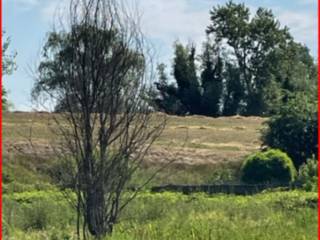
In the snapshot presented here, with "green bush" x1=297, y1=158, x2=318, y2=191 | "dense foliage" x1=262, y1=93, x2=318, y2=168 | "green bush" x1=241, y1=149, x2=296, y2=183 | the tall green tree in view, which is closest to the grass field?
"green bush" x1=241, y1=149, x2=296, y2=183

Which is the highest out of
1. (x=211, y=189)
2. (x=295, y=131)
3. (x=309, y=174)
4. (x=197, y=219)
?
(x=295, y=131)

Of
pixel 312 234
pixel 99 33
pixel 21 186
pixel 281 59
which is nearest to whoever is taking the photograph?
pixel 312 234

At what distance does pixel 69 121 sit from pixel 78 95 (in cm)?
48

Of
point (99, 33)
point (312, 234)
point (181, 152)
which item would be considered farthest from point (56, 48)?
point (181, 152)

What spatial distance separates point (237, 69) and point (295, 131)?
36483 millimetres

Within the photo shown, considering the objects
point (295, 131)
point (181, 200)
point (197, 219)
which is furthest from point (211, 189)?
point (197, 219)

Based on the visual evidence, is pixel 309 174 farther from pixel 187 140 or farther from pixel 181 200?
pixel 187 140

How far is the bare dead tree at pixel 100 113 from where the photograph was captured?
48.3 feet

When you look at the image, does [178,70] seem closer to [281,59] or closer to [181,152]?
[281,59]

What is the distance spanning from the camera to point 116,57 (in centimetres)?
1505

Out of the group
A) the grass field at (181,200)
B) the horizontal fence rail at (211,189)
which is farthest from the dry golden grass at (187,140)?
the horizontal fence rail at (211,189)

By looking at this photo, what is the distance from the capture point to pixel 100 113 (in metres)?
14.8

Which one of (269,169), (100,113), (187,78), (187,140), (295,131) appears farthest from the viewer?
(187,78)

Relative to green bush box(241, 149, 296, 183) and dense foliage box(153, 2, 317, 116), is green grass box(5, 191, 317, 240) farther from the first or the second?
dense foliage box(153, 2, 317, 116)
